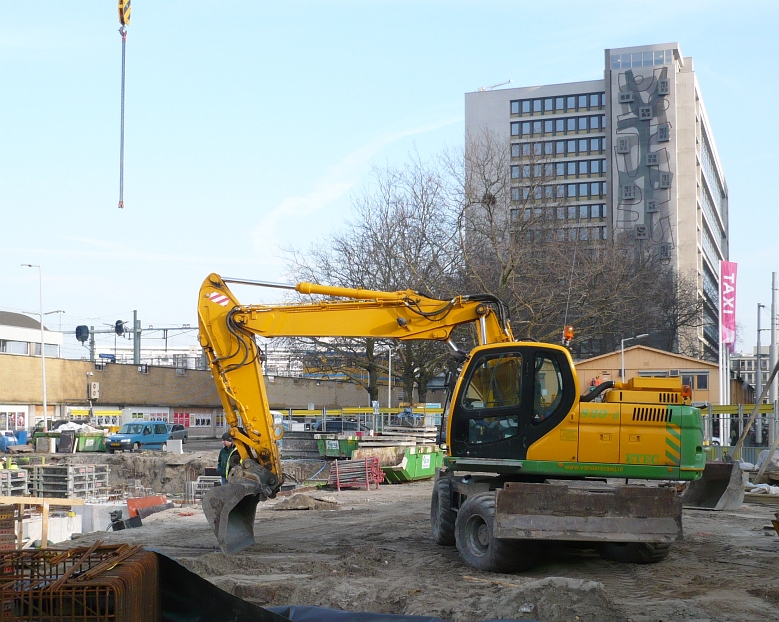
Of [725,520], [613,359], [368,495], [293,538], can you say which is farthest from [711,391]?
[293,538]

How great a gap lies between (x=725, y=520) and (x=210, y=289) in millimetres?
9953

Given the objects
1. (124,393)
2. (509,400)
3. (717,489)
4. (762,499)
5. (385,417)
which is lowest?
(385,417)

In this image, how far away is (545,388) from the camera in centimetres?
1149

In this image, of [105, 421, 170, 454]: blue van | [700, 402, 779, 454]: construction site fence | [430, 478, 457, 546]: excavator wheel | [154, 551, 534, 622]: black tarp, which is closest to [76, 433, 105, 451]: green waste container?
[105, 421, 170, 454]: blue van

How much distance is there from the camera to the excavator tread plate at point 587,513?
10.7 metres

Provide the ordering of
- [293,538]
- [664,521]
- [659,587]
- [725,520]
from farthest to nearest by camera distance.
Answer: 1. [725,520]
2. [293,538]
3. [664,521]
4. [659,587]

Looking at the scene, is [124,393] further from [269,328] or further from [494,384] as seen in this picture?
[494,384]

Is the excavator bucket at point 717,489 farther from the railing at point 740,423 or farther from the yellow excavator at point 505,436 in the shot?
the railing at point 740,423

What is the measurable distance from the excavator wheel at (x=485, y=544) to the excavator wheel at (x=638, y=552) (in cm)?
128

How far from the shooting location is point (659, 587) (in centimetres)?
1017

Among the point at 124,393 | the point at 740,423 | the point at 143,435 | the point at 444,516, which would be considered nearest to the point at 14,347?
the point at 124,393

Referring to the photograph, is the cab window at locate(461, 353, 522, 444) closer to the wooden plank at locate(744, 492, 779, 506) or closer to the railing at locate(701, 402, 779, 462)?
the wooden plank at locate(744, 492, 779, 506)

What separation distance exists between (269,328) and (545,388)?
392 centimetres

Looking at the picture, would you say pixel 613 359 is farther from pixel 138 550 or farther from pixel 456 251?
pixel 138 550
